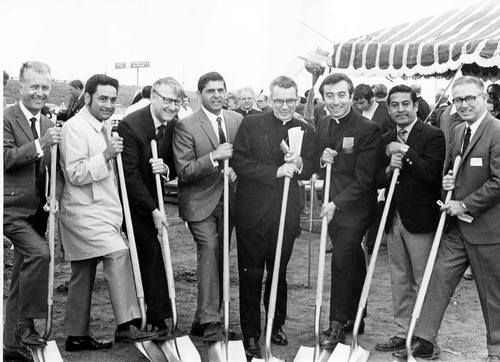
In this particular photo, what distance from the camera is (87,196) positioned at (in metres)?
4.52

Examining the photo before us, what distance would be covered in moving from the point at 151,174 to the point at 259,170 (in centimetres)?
85

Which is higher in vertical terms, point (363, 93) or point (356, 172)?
point (363, 93)

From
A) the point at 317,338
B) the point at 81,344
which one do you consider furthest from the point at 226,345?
the point at 81,344

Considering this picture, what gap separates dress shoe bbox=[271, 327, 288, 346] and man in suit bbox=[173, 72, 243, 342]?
465 millimetres

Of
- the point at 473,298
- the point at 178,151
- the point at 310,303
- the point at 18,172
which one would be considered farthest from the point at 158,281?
the point at 473,298

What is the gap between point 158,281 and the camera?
486 centimetres

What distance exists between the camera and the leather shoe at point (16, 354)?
441 centimetres

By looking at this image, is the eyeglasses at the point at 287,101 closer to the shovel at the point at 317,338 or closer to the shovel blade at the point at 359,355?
the shovel at the point at 317,338

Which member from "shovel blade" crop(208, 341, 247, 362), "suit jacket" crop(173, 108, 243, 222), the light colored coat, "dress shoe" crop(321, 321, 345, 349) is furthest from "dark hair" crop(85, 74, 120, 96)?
"dress shoe" crop(321, 321, 345, 349)

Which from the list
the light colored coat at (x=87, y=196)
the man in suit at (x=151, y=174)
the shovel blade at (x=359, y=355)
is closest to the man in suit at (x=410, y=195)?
the shovel blade at (x=359, y=355)

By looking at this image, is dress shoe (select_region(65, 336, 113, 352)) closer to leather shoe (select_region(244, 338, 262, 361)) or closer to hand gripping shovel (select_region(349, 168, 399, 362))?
leather shoe (select_region(244, 338, 262, 361))

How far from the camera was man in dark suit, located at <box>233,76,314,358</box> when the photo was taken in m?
4.66

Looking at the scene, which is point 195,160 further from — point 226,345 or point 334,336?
point 334,336

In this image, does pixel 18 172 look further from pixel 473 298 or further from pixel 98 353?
pixel 473 298
